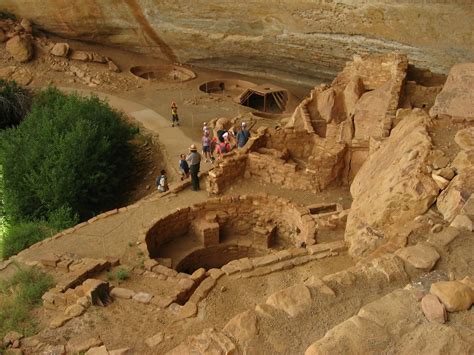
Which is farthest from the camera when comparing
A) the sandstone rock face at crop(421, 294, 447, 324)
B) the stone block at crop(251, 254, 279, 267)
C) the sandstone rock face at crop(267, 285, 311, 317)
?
the stone block at crop(251, 254, 279, 267)

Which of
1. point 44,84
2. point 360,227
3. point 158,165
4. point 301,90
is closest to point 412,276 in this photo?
point 360,227

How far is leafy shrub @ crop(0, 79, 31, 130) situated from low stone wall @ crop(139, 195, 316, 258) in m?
10.9

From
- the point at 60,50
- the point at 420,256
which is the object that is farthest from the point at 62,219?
the point at 60,50

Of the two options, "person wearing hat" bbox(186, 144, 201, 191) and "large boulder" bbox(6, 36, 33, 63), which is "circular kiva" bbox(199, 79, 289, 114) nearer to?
"large boulder" bbox(6, 36, 33, 63)

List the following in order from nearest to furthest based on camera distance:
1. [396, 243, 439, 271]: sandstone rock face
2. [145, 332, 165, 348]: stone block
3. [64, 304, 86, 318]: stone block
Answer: [396, 243, 439, 271]: sandstone rock face, [145, 332, 165, 348]: stone block, [64, 304, 86, 318]: stone block

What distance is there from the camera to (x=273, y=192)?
412 inches

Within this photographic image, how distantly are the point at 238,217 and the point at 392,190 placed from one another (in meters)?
4.34

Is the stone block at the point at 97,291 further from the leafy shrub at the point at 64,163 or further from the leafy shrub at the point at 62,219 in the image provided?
the leafy shrub at the point at 64,163

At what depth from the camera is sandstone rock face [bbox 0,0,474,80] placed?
1240 cm

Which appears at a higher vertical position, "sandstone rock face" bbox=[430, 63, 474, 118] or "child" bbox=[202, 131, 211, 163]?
"sandstone rock face" bbox=[430, 63, 474, 118]

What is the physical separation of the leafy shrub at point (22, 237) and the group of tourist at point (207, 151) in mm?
2685

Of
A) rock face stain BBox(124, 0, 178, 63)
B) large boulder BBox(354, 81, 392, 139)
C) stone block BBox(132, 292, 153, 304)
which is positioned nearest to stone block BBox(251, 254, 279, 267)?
stone block BBox(132, 292, 153, 304)

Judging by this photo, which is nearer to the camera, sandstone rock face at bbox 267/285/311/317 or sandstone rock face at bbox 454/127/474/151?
sandstone rock face at bbox 267/285/311/317

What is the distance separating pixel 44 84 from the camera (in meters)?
19.7
